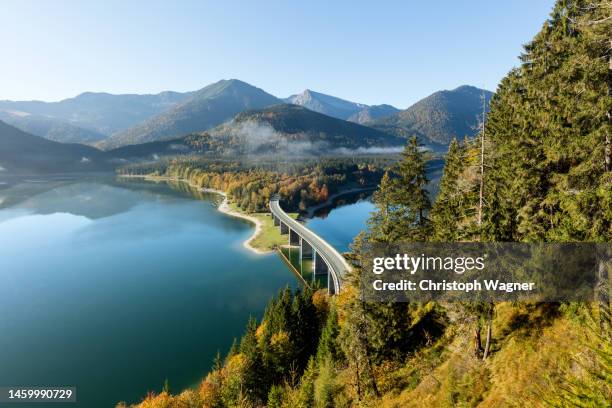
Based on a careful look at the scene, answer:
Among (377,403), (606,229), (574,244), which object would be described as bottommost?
(377,403)

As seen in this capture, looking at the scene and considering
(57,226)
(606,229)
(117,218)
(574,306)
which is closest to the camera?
(606,229)

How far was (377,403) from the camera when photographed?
81.7 ft

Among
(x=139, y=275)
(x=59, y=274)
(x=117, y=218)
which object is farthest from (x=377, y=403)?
(x=117, y=218)

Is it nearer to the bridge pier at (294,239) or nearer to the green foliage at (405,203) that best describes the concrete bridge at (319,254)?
the bridge pier at (294,239)

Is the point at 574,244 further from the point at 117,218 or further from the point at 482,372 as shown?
the point at 117,218

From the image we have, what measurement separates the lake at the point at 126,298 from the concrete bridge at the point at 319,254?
25.0 ft

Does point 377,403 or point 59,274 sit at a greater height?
point 377,403

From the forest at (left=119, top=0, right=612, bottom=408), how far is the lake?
10.4 meters

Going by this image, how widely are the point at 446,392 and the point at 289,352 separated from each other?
841 inches

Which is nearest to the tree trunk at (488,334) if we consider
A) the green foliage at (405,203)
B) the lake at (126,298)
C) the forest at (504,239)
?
the forest at (504,239)

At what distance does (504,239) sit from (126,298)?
206ft

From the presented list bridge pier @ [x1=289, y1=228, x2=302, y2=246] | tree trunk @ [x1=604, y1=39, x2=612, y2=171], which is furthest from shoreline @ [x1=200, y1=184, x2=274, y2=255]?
tree trunk @ [x1=604, y1=39, x2=612, y2=171]

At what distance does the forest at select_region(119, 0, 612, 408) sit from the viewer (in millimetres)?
16219

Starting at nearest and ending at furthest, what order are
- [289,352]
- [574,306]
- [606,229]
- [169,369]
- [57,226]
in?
[606,229] < [574,306] < [289,352] < [169,369] < [57,226]
